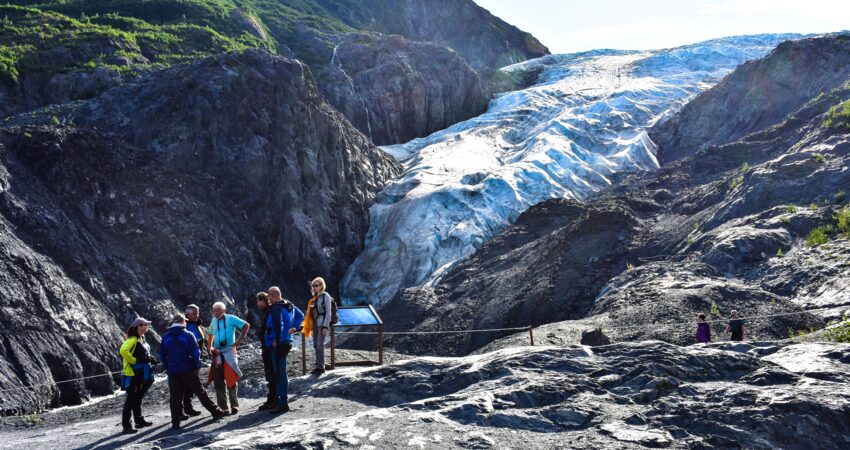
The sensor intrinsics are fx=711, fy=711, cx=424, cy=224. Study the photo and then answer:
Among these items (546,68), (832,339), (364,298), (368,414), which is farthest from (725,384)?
(546,68)

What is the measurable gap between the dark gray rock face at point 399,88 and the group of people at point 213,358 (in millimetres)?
47767

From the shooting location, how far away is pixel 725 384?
30.0 ft

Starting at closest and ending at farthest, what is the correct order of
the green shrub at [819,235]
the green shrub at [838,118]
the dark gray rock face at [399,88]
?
the green shrub at [819,235], the green shrub at [838,118], the dark gray rock face at [399,88]

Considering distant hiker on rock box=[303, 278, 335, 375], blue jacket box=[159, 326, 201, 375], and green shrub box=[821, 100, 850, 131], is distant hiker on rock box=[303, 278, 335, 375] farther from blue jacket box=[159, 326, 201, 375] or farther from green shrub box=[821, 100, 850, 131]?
green shrub box=[821, 100, 850, 131]

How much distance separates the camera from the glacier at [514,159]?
39.6 meters

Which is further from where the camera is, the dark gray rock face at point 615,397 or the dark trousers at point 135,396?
the dark trousers at point 135,396

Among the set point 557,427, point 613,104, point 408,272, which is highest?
point 613,104

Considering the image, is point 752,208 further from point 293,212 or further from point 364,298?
point 293,212

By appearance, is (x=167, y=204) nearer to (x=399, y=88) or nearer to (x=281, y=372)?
(x=281, y=372)

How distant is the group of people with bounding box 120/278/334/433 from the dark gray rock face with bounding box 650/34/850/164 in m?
42.7

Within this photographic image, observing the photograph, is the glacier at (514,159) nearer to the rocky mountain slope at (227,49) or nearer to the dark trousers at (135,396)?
the rocky mountain slope at (227,49)

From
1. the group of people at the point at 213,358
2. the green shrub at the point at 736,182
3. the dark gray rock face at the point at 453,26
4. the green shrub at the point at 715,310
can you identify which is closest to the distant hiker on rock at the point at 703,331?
the green shrub at the point at 715,310

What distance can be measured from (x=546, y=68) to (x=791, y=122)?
44940mm

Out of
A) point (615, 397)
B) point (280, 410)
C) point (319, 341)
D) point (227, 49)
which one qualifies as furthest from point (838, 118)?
point (227, 49)
